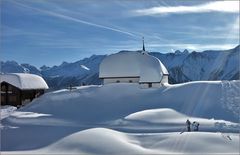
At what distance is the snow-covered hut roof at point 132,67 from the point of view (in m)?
49.7

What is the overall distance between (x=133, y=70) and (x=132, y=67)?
0.66 metres

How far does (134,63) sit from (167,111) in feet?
62.7

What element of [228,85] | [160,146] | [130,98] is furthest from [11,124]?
[228,85]

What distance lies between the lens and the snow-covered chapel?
162ft

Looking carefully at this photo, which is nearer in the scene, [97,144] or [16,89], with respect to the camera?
[97,144]

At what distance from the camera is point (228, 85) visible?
3928 cm

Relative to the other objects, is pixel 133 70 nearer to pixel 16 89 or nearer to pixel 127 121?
pixel 16 89

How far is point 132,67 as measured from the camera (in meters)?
50.3

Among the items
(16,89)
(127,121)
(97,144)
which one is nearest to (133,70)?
(16,89)

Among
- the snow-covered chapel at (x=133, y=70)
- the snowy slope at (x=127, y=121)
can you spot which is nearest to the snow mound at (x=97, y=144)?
the snowy slope at (x=127, y=121)

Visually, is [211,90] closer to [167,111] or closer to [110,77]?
[167,111]

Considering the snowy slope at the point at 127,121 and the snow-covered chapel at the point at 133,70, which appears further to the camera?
the snow-covered chapel at the point at 133,70

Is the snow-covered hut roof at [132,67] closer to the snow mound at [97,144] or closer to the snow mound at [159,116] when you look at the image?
the snow mound at [159,116]

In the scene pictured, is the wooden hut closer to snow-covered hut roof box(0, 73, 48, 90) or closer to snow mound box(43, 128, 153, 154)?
snow-covered hut roof box(0, 73, 48, 90)
